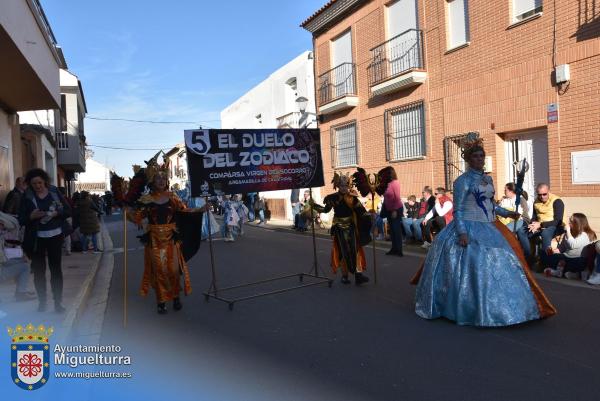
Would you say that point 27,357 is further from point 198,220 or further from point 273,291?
point 273,291

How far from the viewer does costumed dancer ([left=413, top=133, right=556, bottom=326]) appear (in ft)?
18.1

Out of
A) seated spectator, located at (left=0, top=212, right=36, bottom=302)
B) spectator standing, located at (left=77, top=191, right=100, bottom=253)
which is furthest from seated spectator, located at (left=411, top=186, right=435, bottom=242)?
seated spectator, located at (left=0, top=212, right=36, bottom=302)

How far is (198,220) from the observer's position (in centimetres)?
720

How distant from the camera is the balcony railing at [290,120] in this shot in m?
24.2

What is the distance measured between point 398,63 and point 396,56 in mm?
240

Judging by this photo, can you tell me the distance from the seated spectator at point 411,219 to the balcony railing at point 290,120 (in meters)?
10.3

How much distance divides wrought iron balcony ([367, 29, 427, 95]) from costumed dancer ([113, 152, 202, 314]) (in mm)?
9910

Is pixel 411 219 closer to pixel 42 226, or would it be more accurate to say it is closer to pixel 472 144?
pixel 472 144

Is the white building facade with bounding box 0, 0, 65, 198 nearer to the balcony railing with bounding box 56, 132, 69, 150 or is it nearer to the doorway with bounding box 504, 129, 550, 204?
the doorway with bounding box 504, 129, 550, 204

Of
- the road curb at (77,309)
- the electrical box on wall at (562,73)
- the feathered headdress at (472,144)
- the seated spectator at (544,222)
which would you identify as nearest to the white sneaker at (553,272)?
the seated spectator at (544,222)

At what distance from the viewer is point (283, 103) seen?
86.1 ft

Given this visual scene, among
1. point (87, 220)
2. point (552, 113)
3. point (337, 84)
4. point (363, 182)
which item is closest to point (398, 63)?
point (337, 84)

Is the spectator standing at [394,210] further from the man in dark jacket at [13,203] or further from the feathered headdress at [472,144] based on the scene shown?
the man in dark jacket at [13,203]

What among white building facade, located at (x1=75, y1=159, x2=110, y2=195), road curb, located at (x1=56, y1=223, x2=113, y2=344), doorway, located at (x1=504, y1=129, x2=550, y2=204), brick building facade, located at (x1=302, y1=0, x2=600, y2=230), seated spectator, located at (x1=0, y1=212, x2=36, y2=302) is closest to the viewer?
road curb, located at (x1=56, y1=223, x2=113, y2=344)
